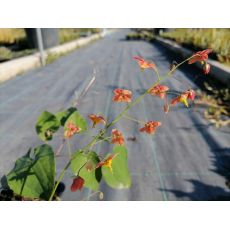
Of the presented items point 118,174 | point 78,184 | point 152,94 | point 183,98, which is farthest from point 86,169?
point 183,98

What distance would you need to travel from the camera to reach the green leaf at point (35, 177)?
6.66 ft

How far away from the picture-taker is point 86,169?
1.86 meters

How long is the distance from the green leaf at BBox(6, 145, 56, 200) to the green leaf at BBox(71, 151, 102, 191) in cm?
18

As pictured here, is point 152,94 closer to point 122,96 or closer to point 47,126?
point 122,96

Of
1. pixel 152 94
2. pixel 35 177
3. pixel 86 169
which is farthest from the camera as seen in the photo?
pixel 35 177

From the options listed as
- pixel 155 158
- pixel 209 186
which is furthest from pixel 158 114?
pixel 209 186

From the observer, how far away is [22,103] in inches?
231

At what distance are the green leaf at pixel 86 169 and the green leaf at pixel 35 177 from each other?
0.18 meters

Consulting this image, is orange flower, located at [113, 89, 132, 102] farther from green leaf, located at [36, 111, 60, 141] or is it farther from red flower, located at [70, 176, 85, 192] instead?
green leaf, located at [36, 111, 60, 141]

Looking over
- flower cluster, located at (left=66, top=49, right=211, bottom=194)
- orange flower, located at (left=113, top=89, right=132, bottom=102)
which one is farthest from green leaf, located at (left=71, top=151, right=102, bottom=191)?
orange flower, located at (left=113, top=89, right=132, bottom=102)

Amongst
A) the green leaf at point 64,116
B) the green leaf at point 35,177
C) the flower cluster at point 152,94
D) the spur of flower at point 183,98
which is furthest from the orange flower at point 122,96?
the green leaf at point 64,116

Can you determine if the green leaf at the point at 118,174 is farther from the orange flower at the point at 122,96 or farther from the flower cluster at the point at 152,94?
the orange flower at the point at 122,96

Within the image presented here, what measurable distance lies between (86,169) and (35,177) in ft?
1.37

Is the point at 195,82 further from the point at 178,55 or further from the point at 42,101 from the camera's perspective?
the point at 178,55
